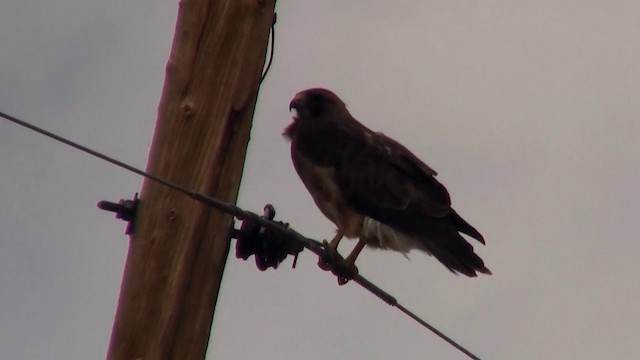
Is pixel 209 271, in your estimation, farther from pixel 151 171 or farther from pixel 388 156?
pixel 388 156

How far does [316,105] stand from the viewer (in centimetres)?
815

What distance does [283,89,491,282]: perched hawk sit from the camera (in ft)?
22.8

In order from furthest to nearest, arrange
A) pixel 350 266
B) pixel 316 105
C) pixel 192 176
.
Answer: pixel 316 105
pixel 350 266
pixel 192 176

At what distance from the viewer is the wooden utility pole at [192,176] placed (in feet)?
15.0

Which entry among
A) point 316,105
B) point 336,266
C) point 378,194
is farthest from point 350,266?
point 316,105

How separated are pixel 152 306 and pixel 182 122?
2.42ft

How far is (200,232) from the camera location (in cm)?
471

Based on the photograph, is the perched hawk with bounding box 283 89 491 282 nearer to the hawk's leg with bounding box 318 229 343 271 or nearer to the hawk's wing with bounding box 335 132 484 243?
the hawk's wing with bounding box 335 132 484 243

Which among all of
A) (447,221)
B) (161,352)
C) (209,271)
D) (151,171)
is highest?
(447,221)

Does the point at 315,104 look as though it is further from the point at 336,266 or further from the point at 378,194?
the point at 336,266

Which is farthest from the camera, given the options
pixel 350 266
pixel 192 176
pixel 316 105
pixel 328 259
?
pixel 316 105

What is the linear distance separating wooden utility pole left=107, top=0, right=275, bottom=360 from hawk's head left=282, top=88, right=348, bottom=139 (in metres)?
2.86

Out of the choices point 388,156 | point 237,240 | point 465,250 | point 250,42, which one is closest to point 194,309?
point 237,240

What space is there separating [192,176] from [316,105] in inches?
135
